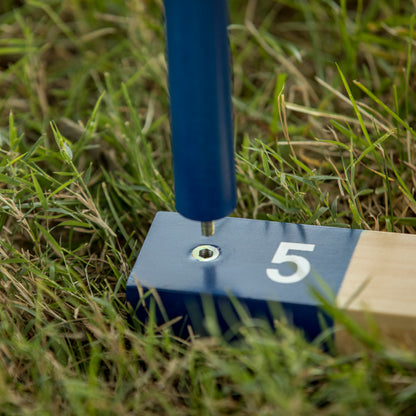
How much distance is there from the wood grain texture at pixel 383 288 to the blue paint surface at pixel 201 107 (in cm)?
24

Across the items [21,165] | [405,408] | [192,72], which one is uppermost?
[192,72]

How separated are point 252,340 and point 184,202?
0.26 metres

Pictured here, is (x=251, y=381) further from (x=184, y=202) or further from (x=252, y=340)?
(x=184, y=202)

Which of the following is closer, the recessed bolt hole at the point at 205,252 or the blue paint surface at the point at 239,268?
the blue paint surface at the point at 239,268

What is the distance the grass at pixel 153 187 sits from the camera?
1059 mm

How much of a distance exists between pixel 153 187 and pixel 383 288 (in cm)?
56

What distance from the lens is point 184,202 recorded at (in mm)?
1158

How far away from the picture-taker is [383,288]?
3.76 ft

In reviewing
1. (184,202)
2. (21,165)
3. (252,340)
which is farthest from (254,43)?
(252,340)

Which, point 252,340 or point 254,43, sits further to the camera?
point 254,43

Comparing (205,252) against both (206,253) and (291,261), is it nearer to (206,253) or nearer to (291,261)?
(206,253)

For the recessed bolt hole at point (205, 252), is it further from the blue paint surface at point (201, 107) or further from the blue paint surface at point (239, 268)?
the blue paint surface at point (201, 107)

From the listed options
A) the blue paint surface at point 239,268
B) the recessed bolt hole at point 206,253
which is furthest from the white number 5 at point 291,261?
the recessed bolt hole at point 206,253

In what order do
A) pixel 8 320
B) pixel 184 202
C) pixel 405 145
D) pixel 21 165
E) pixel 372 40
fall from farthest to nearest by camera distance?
pixel 372 40 < pixel 405 145 < pixel 21 165 < pixel 8 320 < pixel 184 202
